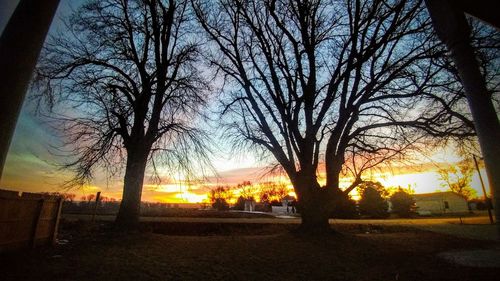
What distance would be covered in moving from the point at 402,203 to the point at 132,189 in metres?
42.0

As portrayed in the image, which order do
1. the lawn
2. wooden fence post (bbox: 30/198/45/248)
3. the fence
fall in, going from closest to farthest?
the lawn, the fence, wooden fence post (bbox: 30/198/45/248)

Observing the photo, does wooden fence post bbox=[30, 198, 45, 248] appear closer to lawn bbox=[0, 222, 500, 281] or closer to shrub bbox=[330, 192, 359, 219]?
lawn bbox=[0, 222, 500, 281]

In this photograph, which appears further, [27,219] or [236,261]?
[27,219]

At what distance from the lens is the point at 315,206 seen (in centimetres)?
1144

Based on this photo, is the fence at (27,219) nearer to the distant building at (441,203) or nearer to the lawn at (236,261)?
the lawn at (236,261)

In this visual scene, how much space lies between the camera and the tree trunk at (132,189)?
39.7 feet

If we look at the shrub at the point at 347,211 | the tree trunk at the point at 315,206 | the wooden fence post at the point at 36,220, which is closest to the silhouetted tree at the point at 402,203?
the shrub at the point at 347,211

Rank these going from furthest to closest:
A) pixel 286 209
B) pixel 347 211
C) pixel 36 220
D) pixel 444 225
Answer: pixel 286 209 → pixel 347 211 → pixel 444 225 → pixel 36 220

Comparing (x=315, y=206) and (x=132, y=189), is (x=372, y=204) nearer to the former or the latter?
(x=315, y=206)

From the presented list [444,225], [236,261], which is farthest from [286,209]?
[236,261]

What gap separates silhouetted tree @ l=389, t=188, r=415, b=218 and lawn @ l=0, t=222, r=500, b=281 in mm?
35124

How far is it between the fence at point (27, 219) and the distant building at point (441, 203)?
2633 inches

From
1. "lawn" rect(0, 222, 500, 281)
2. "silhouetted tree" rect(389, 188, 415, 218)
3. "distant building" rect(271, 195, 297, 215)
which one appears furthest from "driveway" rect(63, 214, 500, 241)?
"distant building" rect(271, 195, 297, 215)

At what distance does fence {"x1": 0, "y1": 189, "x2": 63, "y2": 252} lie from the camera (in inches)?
242
